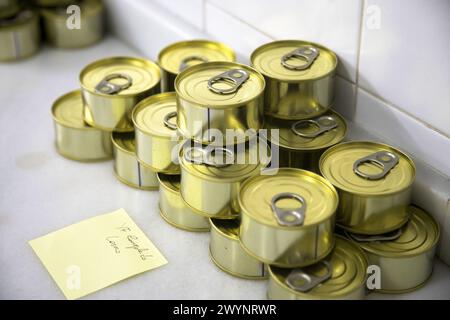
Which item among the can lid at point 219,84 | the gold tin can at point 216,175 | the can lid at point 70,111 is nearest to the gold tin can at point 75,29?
the can lid at point 70,111

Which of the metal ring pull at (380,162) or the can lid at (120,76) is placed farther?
the can lid at (120,76)

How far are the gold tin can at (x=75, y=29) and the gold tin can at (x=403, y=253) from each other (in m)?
0.94

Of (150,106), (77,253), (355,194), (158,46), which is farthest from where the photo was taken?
(158,46)

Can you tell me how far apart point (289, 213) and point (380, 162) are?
0.66ft

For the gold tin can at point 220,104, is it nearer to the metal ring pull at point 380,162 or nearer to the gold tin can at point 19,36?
the metal ring pull at point 380,162

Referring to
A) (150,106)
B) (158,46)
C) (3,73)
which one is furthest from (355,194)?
(3,73)

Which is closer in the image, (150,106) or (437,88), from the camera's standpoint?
(437,88)

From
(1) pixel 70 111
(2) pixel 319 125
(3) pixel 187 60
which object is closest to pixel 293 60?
(2) pixel 319 125

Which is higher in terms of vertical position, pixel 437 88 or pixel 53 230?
pixel 437 88

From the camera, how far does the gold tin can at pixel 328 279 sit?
1.14 metres

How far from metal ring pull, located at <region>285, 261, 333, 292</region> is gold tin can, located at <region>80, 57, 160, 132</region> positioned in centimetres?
48

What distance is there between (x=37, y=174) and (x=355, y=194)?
63 cm

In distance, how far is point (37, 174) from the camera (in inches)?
59.1

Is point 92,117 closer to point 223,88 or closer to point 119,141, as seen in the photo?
point 119,141
